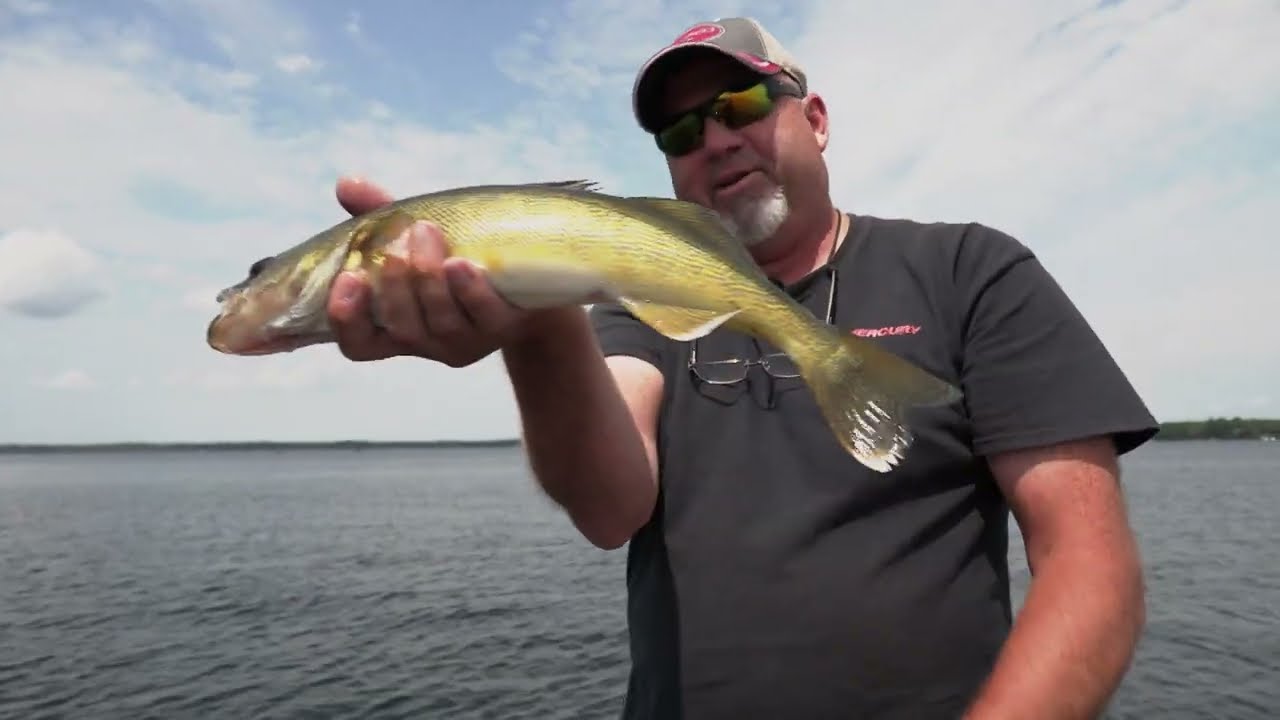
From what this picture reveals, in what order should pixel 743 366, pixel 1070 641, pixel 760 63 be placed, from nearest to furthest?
pixel 1070 641 < pixel 743 366 < pixel 760 63

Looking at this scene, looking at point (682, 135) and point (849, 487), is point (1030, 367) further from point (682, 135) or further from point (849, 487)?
point (682, 135)

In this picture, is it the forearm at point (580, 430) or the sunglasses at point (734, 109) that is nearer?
the forearm at point (580, 430)

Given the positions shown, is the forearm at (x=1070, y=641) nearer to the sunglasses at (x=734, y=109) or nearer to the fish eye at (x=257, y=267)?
the sunglasses at (x=734, y=109)

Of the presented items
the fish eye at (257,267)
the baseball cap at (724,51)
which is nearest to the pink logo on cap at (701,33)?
the baseball cap at (724,51)

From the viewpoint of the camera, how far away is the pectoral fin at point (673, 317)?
10.3 ft

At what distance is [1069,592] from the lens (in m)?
2.84

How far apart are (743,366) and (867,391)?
691 millimetres

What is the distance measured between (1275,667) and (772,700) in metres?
19.5

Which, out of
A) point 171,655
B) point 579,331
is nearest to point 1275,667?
point 579,331

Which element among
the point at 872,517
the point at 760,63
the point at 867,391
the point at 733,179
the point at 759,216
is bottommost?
the point at 872,517

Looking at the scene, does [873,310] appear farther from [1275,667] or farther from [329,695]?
[1275,667]

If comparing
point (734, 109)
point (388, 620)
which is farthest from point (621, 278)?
point (388, 620)

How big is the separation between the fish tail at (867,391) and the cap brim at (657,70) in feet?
5.30

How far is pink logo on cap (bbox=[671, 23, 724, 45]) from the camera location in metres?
4.00
